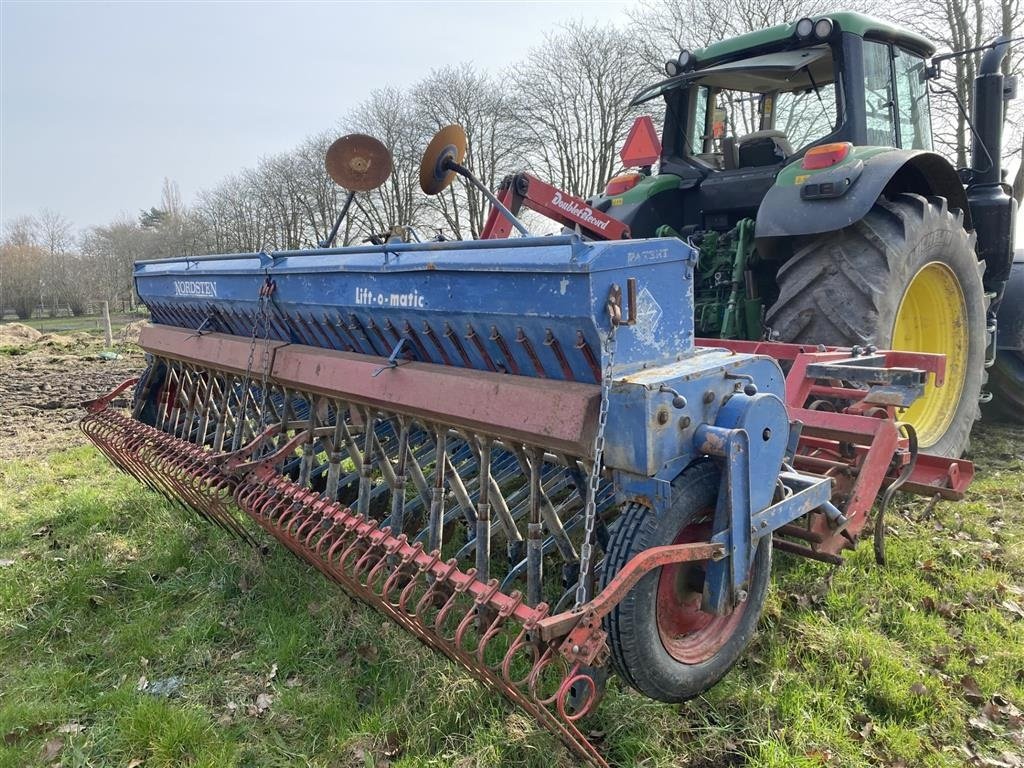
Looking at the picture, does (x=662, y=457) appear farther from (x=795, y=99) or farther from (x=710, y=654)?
(x=795, y=99)

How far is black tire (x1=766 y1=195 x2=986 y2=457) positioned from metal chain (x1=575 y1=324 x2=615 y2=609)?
206 cm

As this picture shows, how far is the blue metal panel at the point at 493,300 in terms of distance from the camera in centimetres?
206

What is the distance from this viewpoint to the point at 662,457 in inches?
76.6

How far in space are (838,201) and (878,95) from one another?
1414 millimetres

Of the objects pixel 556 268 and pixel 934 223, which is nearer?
pixel 556 268

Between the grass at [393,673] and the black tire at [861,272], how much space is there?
1.06 meters

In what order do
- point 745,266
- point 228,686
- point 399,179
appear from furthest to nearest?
point 399,179, point 745,266, point 228,686

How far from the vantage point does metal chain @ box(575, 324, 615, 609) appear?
1863mm

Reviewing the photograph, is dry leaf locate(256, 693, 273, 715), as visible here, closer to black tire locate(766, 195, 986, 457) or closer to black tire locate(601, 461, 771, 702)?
black tire locate(601, 461, 771, 702)

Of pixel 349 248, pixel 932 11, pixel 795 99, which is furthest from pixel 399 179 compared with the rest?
pixel 349 248

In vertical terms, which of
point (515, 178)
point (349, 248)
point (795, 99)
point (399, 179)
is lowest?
point (349, 248)

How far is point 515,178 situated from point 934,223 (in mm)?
2333

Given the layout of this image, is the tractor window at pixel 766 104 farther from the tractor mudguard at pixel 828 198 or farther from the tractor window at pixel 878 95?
the tractor mudguard at pixel 828 198

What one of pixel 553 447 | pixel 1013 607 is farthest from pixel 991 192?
pixel 553 447
